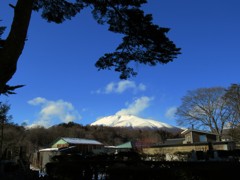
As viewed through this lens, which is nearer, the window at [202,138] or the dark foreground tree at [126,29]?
the dark foreground tree at [126,29]

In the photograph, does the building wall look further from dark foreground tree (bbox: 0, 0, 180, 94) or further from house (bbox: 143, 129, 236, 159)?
dark foreground tree (bbox: 0, 0, 180, 94)

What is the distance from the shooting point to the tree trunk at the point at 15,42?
567 centimetres

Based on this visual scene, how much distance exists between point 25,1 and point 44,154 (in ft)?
122

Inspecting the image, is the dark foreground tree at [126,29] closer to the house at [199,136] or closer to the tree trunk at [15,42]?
the tree trunk at [15,42]

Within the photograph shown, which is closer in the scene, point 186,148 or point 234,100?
point 234,100

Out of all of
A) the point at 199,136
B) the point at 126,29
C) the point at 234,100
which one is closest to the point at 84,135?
the point at 199,136

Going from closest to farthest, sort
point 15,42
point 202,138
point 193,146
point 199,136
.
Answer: point 15,42, point 193,146, point 202,138, point 199,136

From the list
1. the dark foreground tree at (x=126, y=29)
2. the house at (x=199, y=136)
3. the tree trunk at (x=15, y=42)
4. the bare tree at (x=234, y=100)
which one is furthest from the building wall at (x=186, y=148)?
the tree trunk at (x=15, y=42)

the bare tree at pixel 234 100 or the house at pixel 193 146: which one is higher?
the bare tree at pixel 234 100

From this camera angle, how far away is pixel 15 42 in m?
5.97

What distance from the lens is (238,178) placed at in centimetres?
1087

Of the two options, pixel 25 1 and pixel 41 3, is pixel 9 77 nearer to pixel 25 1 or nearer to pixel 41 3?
pixel 25 1

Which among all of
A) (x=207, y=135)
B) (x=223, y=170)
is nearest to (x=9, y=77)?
(x=223, y=170)

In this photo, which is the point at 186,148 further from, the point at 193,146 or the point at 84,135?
the point at 84,135
